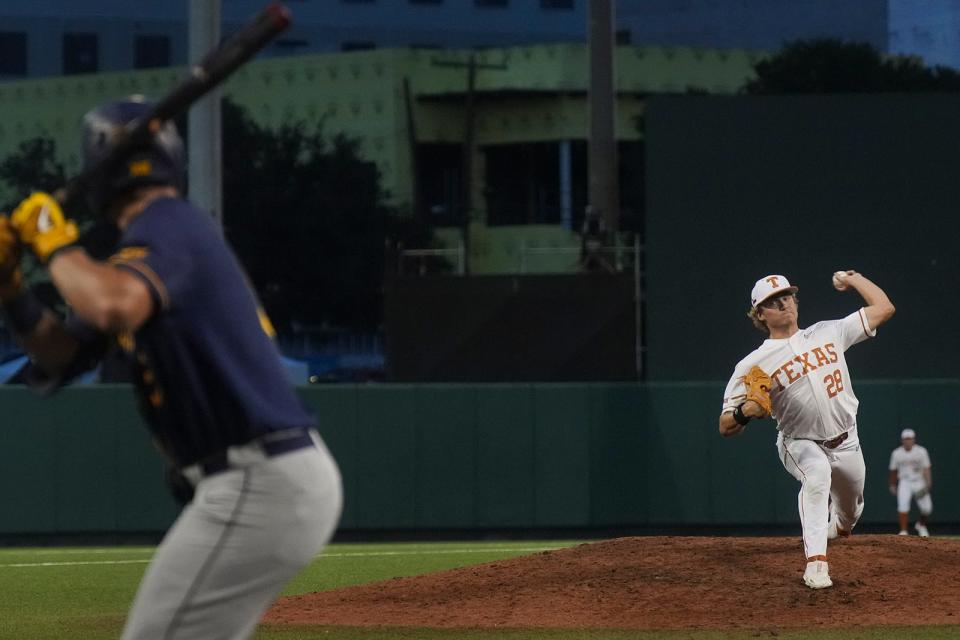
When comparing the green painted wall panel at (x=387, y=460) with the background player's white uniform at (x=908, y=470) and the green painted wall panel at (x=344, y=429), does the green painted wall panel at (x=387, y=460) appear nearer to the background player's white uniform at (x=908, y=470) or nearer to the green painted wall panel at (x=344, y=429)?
the green painted wall panel at (x=344, y=429)

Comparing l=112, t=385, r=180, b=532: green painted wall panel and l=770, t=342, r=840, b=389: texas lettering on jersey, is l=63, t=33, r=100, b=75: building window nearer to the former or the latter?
l=112, t=385, r=180, b=532: green painted wall panel

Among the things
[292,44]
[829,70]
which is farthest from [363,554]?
[292,44]

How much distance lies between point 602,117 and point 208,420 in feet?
69.2

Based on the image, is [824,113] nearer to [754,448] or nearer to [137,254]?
[754,448]

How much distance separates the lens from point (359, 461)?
22141mm

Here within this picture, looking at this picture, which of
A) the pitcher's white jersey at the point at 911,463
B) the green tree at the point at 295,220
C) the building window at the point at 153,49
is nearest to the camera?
the pitcher's white jersey at the point at 911,463

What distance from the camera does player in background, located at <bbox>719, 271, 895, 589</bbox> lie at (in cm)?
982

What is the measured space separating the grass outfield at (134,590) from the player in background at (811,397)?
1.00 metres

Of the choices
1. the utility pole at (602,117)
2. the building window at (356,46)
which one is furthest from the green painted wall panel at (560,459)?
the building window at (356,46)

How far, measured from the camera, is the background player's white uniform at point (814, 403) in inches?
389

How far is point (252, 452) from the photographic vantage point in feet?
13.3

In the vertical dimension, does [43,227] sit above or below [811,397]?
above

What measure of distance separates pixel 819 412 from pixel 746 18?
179 feet

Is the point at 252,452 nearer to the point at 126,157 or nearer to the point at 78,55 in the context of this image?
the point at 126,157
